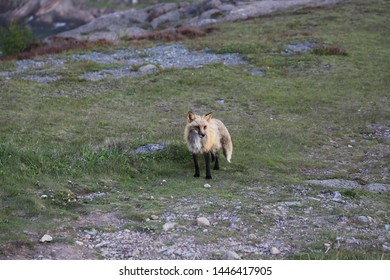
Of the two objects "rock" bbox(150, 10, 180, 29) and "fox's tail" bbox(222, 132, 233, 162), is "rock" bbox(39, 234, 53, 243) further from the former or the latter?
"rock" bbox(150, 10, 180, 29)

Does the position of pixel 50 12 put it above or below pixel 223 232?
below

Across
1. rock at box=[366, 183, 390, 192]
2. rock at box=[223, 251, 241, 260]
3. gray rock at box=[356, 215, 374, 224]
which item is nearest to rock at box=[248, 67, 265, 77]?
rock at box=[366, 183, 390, 192]

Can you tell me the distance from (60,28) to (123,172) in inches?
3717

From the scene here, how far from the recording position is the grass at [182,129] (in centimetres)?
1088

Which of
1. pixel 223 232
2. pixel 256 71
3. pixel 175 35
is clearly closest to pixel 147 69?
pixel 256 71

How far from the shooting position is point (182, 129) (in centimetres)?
1845

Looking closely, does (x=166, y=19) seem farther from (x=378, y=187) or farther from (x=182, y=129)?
(x=378, y=187)

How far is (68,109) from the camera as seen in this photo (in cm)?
2119

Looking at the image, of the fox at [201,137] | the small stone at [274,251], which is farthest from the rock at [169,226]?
the fox at [201,137]

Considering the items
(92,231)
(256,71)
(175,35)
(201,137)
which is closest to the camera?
(92,231)

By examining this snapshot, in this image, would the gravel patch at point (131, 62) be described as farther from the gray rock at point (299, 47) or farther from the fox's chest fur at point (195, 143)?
the fox's chest fur at point (195, 143)

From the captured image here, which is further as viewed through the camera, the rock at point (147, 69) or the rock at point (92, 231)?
the rock at point (147, 69)

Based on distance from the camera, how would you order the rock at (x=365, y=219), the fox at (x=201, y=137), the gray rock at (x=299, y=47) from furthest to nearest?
1. the gray rock at (x=299, y=47)
2. the fox at (x=201, y=137)
3. the rock at (x=365, y=219)

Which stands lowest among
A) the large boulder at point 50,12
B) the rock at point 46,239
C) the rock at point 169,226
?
the large boulder at point 50,12
